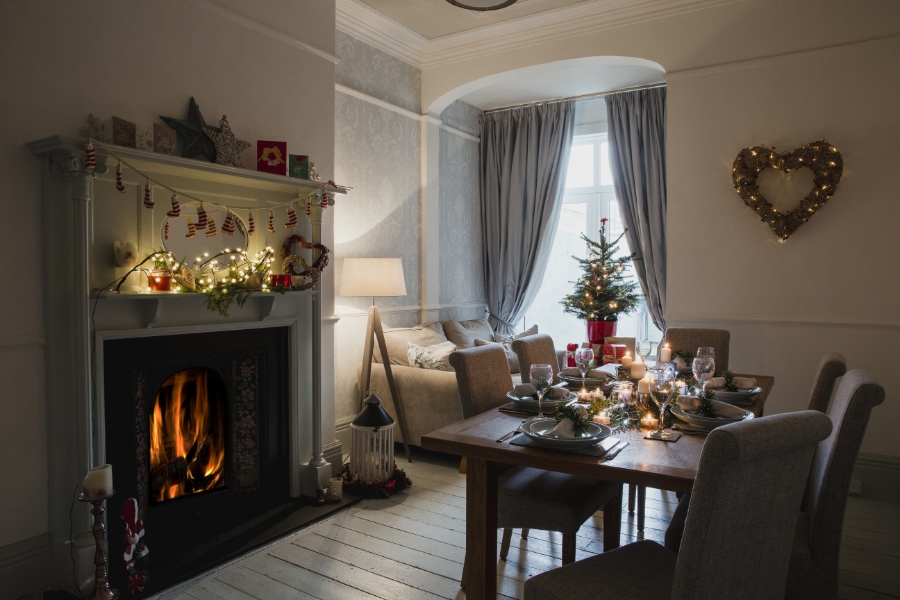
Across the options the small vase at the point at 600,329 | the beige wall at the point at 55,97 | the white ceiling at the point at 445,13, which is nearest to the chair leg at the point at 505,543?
the beige wall at the point at 55,97

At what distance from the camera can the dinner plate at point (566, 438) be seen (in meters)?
1.95

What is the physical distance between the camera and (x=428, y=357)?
175 inches

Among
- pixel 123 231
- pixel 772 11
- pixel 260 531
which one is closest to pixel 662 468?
pixel 260 531

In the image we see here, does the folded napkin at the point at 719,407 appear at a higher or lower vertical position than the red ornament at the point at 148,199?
lower

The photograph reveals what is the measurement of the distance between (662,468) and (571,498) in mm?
607

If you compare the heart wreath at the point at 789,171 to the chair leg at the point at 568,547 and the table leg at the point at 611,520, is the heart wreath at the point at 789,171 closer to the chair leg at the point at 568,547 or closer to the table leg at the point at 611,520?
the table leg at the point at 611,520

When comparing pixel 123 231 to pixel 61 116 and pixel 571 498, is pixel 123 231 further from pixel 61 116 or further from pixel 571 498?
pixel 571 498

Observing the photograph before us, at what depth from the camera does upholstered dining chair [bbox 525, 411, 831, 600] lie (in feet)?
4.51

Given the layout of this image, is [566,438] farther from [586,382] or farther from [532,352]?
[532,352]

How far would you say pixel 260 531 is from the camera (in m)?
3.14

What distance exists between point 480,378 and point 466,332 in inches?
110

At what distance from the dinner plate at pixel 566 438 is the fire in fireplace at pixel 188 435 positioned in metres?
1.84

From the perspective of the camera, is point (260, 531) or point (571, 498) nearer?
point (571, 498)

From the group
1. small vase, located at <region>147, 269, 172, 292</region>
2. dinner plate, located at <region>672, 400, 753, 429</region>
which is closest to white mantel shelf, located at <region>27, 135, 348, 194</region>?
small vase, located at <region>147, 269, 172, 292</region>
